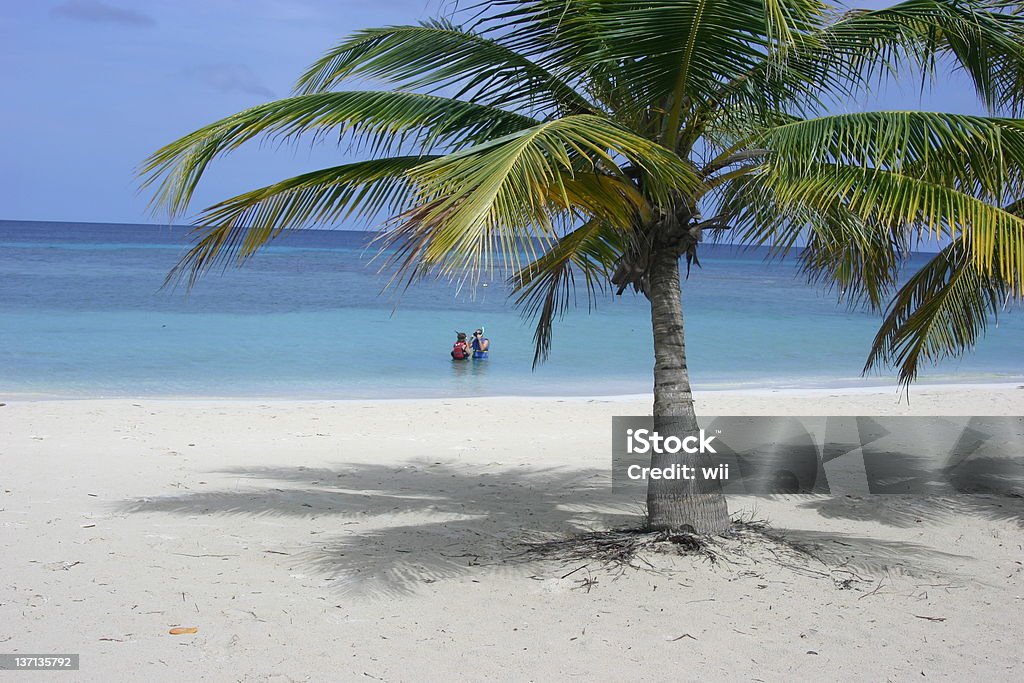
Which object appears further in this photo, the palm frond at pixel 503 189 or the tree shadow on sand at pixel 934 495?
the tree shadow on sand at pixel 934 495

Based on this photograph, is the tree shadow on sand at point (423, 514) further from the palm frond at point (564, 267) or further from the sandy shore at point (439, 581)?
the palm frond at point (564, 267)

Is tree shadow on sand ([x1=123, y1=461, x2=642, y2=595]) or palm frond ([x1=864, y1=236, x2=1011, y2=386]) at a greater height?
palm frond ([x1=864, y1=236, x2=1011, y2=386])

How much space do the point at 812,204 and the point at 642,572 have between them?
2.02m

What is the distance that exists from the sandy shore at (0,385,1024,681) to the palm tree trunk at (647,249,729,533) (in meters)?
0.31

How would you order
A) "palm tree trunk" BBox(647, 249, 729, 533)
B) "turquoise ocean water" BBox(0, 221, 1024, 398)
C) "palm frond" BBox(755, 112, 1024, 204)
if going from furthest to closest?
"turquoise ocean water" BBox(0, 221, 1024, 398)
"palm tree trunk" BBox(647, 249, 729, 533)
"palm frond" BBox(755, 112, 1024, 204)

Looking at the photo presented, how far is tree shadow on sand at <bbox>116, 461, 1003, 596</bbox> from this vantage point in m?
4.94

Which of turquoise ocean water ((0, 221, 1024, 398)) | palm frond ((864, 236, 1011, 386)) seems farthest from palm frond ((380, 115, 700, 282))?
palm frond ((864, 236, 1011, 386))

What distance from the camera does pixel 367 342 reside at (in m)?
21.4

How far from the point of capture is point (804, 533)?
5.63 meters

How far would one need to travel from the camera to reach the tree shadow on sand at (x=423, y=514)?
4.94 m

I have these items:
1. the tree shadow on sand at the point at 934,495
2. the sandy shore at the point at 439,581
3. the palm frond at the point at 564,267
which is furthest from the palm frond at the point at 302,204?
the tree shadow on sand at the point at 934,495

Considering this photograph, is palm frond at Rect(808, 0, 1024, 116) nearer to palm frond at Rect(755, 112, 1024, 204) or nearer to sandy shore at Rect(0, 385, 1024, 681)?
palm frond at Rect(755, 112, 1024, 204)

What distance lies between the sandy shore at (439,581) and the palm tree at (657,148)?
0.85 meters

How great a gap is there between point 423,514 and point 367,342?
15.7 metres
